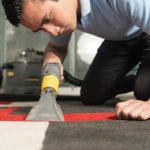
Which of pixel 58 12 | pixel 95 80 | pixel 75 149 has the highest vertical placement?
pixel 58 12

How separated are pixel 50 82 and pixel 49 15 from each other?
Answer: 0.69 ft

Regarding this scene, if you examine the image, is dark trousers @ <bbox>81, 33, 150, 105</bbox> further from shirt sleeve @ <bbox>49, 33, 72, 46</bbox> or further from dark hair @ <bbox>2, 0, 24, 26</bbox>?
dark hair @ <bbox>2, 0, 24, 26</bbox>

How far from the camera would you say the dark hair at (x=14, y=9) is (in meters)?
1.02

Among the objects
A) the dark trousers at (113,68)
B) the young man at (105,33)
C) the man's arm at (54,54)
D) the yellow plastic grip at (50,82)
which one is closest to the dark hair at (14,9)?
the young man at (105,33)

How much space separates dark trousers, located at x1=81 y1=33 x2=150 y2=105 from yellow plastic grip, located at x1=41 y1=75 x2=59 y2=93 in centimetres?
48

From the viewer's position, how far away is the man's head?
1.01 m

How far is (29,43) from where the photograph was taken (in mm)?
2908

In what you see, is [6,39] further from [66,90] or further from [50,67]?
[50,67]

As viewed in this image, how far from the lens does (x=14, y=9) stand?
104cm

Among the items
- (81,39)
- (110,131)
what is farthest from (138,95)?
(81,39)

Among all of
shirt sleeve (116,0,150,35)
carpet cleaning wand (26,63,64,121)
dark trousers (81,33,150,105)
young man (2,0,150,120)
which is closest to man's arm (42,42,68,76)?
young man (2,0,150,120)

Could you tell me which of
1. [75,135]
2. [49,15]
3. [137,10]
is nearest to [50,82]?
[49,15]

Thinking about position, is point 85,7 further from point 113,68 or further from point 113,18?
point 113,68

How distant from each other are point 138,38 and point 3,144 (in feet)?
3.24
